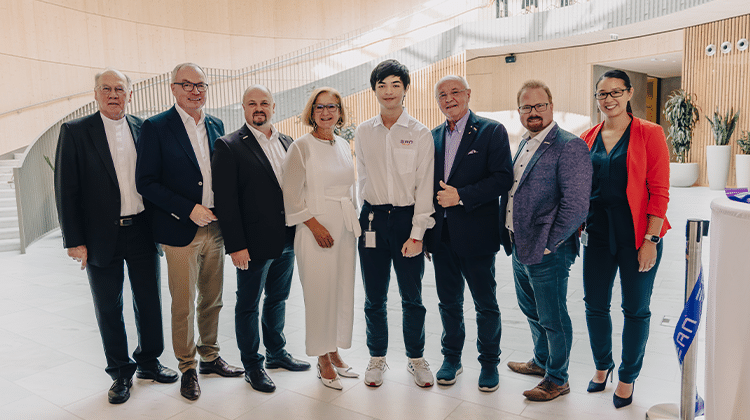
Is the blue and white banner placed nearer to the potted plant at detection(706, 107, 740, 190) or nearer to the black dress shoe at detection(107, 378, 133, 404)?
the black dress shoe at detection(107, 378, 133, 404)

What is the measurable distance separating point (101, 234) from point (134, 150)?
19.2 inches

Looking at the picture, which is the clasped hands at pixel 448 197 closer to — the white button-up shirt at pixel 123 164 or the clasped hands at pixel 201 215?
the clasped hands at pixel 201 215

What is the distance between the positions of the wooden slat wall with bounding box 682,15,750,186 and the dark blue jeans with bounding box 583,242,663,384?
35.6 feet

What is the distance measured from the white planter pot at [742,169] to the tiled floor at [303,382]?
713 centimetres

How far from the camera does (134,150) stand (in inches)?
112

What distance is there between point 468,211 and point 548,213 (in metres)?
0.39

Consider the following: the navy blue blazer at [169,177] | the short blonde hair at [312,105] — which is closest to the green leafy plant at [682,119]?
the short blonde hair at [312,105]

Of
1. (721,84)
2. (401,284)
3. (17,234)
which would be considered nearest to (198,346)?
(401,284)

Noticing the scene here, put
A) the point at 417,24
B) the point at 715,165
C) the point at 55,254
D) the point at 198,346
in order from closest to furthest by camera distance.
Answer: the point at 198,346, the point at 55,254, the point at 715,165, the point at 417,24

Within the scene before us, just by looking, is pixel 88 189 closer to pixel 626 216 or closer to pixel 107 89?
pixel 107 89

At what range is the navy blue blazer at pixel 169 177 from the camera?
2635 millimetres

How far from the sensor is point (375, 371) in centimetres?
283

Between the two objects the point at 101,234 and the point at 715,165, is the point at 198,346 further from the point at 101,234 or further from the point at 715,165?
the point at 715,165

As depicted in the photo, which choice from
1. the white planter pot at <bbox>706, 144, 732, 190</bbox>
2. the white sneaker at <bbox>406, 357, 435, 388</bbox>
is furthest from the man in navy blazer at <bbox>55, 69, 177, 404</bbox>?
the white planter pot at <bbox>706, 144, 732, 190</bbox>
